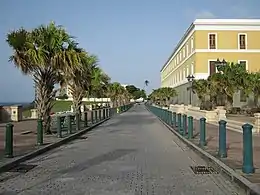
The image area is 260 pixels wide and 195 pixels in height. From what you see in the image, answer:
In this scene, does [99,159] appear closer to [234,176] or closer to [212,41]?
[234,176]

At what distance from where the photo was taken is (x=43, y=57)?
2028 centimetres

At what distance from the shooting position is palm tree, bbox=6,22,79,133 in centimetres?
2025

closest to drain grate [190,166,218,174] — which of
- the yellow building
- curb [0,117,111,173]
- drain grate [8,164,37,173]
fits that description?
drain grate [8,164,37,173]

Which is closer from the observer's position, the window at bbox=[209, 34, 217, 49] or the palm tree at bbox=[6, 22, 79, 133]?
the palm tree at bbox=[6, 22, 79, 133]

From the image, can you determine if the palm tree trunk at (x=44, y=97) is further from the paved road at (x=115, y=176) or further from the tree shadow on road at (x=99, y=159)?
the tree shadow on road at (x=99, y=159)

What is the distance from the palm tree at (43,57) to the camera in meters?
20.2

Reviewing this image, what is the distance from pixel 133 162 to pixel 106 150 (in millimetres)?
3326

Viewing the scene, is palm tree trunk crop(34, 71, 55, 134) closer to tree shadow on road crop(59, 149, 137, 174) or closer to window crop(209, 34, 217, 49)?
tree shadow on road crop(59, 149, 137, 174)

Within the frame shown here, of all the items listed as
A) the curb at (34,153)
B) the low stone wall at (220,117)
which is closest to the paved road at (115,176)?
the curb at (34,153)

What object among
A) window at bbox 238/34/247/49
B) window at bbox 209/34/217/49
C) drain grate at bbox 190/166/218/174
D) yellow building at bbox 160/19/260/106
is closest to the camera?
drain grate at bbox 190/166/218/174

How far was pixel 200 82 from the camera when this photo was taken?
48.5 meters

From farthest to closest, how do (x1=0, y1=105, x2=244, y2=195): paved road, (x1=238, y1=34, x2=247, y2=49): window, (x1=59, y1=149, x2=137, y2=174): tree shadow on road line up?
1. (x1=238, y1=34, x2=247, y2=49): window
2. (x1=59, y1=149, x2=137, y2=174): tree shadow on road
3. (x1=0, y1=105, x2=244, y2=195): paved road

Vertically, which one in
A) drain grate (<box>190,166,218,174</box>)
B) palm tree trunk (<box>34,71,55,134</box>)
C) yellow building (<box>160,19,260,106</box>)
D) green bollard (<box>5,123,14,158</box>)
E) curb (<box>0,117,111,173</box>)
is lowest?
Answer: drain grate (<box>190,166,218,174</box>)

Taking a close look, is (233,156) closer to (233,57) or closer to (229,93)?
(229,93)
